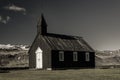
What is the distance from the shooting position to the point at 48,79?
32344 millimetres

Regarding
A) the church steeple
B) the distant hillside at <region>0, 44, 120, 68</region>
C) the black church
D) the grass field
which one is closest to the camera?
the grass field

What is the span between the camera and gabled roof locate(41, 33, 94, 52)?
5984 cm

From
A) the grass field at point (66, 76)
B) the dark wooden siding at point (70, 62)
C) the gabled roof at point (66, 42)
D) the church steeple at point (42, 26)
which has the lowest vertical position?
the grass field at point (66, 76)

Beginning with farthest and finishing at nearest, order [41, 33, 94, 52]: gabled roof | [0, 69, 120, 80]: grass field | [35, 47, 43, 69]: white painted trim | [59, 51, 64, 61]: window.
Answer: [35, 47, 43, 69]: white painted trim, [59, 51, 64, 61]: window, [41, 33, 94, 52]: gabled roof, [0, 69, 120, 80]: grass field

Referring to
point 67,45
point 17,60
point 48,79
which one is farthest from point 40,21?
point 17,60

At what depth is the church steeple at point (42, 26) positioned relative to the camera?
60688mm

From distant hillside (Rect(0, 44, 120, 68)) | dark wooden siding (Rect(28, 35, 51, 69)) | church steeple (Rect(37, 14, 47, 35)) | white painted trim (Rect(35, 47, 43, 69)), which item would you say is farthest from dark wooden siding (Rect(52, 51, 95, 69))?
distant hillside (Rect(0, 44, 120, 68))

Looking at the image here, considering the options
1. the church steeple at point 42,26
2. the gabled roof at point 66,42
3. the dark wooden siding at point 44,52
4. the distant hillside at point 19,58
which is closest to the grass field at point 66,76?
the dark wooden siding at point 44,52

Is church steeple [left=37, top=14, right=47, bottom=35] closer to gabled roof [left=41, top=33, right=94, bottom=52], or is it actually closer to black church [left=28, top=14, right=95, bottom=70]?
black church [left=28, top=14, right=95, bottom=70]

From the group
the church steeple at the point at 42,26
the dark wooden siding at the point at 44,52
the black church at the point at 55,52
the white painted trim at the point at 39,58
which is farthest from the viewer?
the church steeple at the point at 42,26

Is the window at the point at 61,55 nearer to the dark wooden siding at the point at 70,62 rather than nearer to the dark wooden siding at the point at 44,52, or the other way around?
the dark wooden siding at the point at 70,62

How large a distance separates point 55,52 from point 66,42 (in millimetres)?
5801

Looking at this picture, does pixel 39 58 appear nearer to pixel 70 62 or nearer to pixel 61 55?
pixel 61 55

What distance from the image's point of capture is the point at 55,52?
5875 centimetres
